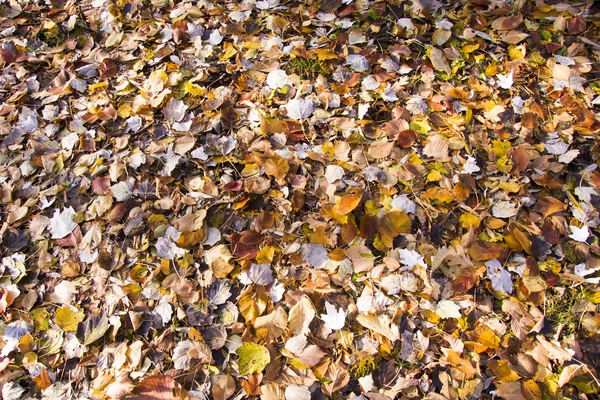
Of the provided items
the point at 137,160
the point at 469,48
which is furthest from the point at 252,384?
the point at 469,48

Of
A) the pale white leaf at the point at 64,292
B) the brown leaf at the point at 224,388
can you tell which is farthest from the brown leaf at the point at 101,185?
the brown leaf at the point at 224,388

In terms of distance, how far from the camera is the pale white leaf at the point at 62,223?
1.69 meters

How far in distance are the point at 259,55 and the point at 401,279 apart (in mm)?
1292

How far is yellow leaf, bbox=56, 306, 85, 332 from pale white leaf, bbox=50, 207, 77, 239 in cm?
31

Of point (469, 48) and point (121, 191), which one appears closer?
point (121, 191)

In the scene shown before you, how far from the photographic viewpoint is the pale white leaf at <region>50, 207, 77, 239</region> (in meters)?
1.69

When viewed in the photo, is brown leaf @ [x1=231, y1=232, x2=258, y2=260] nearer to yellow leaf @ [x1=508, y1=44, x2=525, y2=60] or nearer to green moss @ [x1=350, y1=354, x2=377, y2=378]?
green moss @ [x1=350, y1=354, x2=377, y2=378]

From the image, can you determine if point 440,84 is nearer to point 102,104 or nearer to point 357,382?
point 357,382

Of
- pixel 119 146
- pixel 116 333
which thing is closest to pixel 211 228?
pixel 116 333

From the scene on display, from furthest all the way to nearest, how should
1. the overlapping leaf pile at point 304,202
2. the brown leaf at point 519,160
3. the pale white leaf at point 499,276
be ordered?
the brown leaf at point 519,160, the pale white leaf at point 499,276, the overlapping leaf pile at point 304,202

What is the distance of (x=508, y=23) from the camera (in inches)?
88.9

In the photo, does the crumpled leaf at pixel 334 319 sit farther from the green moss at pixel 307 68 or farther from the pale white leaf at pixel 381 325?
the green moss at pixel 307 68

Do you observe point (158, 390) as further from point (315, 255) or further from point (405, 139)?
point (405, 139)

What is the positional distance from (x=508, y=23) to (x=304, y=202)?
57.6 inches
